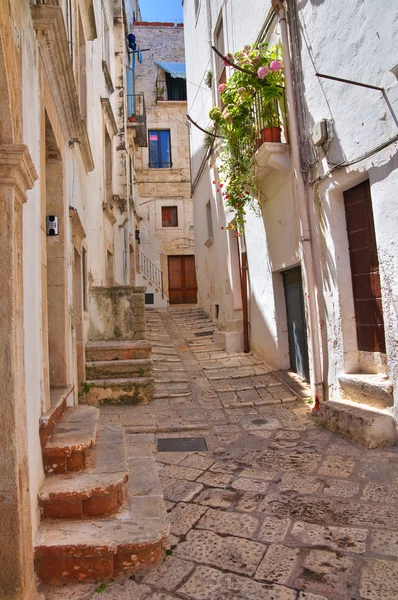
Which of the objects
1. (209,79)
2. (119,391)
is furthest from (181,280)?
(119,391)

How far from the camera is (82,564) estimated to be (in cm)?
235

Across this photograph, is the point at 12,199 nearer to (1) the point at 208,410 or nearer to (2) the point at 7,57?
(2) the point at 7,57

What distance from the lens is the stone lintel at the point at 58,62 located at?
311 cm

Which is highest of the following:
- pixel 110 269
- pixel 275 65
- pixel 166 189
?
pixel 166 189

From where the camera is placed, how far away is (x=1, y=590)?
2041 mm

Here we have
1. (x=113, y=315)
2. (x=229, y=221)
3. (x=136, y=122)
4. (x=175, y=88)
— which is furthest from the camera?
(x=175, y=88)

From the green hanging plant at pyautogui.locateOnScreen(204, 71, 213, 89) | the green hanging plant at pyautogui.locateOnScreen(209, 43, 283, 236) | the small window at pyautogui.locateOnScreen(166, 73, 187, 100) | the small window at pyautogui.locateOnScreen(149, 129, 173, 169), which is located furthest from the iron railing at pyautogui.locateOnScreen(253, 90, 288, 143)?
the small window at pyautogui.locateOnScreen(166, 73, 187, 100)

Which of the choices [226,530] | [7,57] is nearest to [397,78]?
[7,57]

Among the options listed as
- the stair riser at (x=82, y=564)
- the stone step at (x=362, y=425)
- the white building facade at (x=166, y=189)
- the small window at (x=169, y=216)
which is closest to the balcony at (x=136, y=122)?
the white building facade at (x=166, y=189)

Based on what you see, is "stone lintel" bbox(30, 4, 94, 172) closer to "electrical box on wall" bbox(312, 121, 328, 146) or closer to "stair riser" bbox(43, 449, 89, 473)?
"electrical box on wall" bbox(312, 121, 328, 146)

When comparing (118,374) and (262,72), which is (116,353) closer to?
(118,374)

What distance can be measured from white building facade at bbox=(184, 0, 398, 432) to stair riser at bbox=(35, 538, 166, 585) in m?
2.90

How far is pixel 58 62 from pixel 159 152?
640 inches

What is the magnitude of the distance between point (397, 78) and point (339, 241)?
5.71ft
